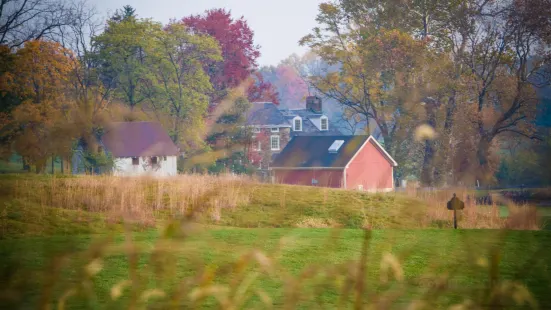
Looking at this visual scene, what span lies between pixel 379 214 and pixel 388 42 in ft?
77.9

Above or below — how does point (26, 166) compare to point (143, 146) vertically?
below

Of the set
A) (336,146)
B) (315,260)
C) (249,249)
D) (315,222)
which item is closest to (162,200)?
(315,222)

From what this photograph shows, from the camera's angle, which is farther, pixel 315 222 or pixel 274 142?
pixel 274 142

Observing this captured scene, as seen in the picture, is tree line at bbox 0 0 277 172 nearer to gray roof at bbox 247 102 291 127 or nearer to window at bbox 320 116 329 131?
gray roof at bbox 247 102 291 127

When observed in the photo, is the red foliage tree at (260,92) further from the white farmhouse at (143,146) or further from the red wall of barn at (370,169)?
the white farmhouse at (143,146)

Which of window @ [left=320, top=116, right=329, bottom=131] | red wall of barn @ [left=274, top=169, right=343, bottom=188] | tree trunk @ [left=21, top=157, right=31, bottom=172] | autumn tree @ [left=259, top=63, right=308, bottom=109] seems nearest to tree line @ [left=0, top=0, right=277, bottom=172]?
tree trunk @ [left=21, top=157, right=31, bottom=172]

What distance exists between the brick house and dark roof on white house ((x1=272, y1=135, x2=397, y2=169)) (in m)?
2.06

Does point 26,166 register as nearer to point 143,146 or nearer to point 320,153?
point 143,146

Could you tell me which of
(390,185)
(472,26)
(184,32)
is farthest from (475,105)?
(184,32)

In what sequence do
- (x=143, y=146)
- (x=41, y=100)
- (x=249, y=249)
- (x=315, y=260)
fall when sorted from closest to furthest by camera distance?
(x=249, y=249) → (x=315, y=260) → (x=41, y=100) → (x=143, y=146)

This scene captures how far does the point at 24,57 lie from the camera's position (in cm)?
3672

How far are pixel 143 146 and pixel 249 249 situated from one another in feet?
139

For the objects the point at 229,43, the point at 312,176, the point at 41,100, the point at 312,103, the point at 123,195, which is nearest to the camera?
the point at 123,195

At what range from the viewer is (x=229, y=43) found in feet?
202
